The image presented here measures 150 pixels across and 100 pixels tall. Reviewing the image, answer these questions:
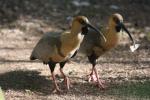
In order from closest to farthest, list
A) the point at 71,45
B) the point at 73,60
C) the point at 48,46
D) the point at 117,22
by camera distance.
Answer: the point at 71,45 → the point at 48,46 → the point at 117,22 → the point at 73,60

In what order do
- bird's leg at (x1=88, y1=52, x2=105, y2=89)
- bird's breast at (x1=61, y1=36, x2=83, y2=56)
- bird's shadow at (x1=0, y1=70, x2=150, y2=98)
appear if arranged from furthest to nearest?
bird's leg at (x1=88, y1=52, x2=105, y2=89) → bird's shadow at (x1=0, y1=70, x2=150, y2=98) → bird's breast at (x1=61, y1=36, x2=83, y2=56)

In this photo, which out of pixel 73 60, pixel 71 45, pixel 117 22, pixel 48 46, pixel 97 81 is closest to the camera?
pixel 71 45

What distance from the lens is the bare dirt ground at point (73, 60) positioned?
29.0 ft

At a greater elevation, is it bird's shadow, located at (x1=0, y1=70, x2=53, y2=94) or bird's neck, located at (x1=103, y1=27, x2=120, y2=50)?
bird's neck, located at (x1=103, y1=27, x2=120, y2=50)

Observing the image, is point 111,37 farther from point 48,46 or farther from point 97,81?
point 48,46

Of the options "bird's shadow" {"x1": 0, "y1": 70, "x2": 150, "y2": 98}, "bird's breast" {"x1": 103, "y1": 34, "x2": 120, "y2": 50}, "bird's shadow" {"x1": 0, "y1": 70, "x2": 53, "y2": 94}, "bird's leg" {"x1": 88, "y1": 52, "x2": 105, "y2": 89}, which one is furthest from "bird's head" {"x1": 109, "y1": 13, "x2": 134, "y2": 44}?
"bird's shadow" {"x1": 0, "y1": 70, "x2": 53, "y2": 94}

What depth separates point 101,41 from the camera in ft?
30.1

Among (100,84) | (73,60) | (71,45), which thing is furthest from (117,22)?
(73,60)

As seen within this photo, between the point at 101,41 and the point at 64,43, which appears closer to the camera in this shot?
the point at 64,43

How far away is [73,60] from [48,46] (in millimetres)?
2114

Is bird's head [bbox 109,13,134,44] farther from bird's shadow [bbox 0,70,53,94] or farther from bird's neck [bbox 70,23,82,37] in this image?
bird's shadow [bbox 0,70,53,94]

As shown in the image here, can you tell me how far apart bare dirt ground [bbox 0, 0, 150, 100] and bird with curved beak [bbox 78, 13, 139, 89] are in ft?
1.38

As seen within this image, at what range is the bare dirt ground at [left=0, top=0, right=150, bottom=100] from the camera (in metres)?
8.85

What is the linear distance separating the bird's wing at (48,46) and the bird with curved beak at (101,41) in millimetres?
643
